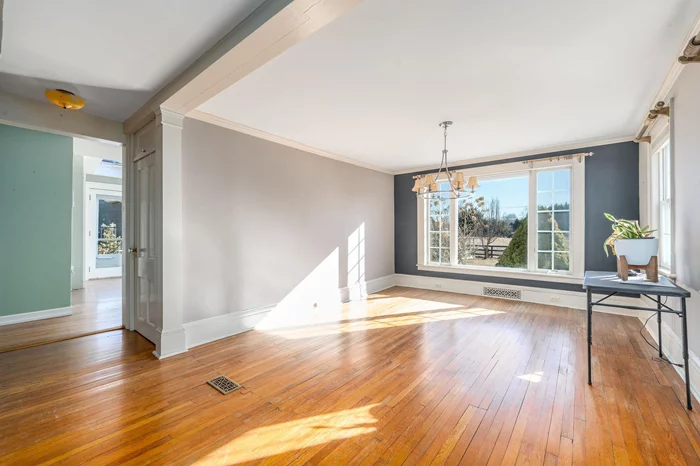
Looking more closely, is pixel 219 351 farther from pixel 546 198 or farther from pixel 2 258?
pixel 546 198

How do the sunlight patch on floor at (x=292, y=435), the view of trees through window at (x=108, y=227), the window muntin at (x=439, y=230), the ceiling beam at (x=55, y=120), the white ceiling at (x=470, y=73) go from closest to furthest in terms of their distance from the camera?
the sunlight patch on floor at (x=292, y=435)
the white ceiling at (x=470, y=73)
the ceiling beam at (x=55, y=120)
the window muntin at (x=439, y=230)
the view of trees through window at (x=108, y=227)

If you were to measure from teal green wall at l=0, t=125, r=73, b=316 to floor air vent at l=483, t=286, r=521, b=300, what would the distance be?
6.73 meters

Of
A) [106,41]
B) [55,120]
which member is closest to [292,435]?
[106,41]

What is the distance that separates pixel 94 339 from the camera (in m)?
3.46

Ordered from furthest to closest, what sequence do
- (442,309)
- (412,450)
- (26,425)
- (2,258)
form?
(442,309) → (2,258) → (26,425) → (412,450)

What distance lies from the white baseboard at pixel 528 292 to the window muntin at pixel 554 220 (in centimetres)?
41

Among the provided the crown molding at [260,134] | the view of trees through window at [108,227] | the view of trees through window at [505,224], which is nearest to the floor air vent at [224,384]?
the crown molding at [260,134]

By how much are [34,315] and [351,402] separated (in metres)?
4.73

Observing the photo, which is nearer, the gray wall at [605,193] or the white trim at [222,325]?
the white trim at [222,325]

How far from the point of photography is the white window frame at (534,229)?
4.66m

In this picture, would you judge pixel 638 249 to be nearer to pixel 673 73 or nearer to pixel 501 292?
pixel 673 73

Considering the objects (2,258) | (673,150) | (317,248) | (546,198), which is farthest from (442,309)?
(2,258)

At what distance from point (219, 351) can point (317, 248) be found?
2126 mm

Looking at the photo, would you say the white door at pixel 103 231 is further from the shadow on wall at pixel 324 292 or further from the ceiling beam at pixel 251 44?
the ceiling beam at pixel 251 44
